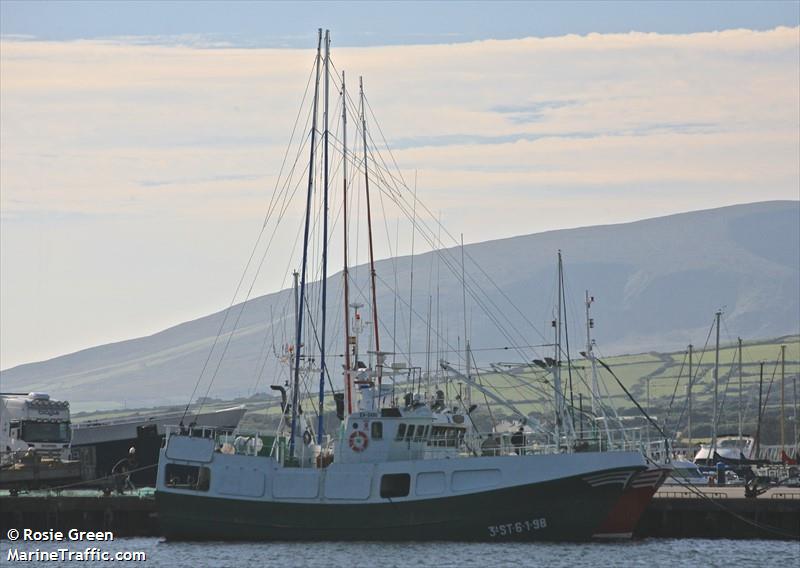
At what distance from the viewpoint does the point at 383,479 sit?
57906 millimetres

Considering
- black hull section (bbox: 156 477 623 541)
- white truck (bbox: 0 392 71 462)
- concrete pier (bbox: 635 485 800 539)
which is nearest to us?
black hull section (bbox: 156 477 623 541)

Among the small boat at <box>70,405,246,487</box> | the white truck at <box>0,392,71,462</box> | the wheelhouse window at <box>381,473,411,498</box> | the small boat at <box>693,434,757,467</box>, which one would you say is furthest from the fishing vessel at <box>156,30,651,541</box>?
the small boat at <box>693,434,757,467</box>

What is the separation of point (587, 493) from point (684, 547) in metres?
4.70

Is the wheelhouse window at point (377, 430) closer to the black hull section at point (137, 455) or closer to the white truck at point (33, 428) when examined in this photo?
the black hull section at point (137, 455)

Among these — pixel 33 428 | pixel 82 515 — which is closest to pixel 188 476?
pixel 82 515

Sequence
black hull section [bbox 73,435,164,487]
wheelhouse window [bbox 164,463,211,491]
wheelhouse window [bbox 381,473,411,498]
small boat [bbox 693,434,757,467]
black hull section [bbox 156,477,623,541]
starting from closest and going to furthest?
black hull section [bbox 156,477,623,541] < wheelhouse window [bbox 381,473,411,498] < wheelhouse window [bbox 164,463,211,491] < black hull section [bbox 73,435,164,487] < small boat [bbox 693,434,757,467]

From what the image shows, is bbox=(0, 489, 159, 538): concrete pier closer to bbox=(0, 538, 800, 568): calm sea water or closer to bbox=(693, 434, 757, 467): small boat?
bbox=(0, 538, 800, 568): calm sea water

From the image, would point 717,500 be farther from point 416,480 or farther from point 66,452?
point 66,452

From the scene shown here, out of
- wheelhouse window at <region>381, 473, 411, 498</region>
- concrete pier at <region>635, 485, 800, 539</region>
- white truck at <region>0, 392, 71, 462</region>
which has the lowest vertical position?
concrete pier at <region>635, 485, 800, 539</region>

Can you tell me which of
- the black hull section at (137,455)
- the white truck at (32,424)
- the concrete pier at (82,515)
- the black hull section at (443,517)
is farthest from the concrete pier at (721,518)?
the white truck at (32,424)

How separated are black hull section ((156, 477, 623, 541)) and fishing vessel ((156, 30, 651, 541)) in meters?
0.04

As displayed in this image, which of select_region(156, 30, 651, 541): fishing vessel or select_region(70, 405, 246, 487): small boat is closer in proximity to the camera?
select_region(156, 30, 651, 541): fishing vessel

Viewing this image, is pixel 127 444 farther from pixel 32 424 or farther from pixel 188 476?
pixel 188 476

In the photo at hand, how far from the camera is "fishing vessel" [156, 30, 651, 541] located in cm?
5728
